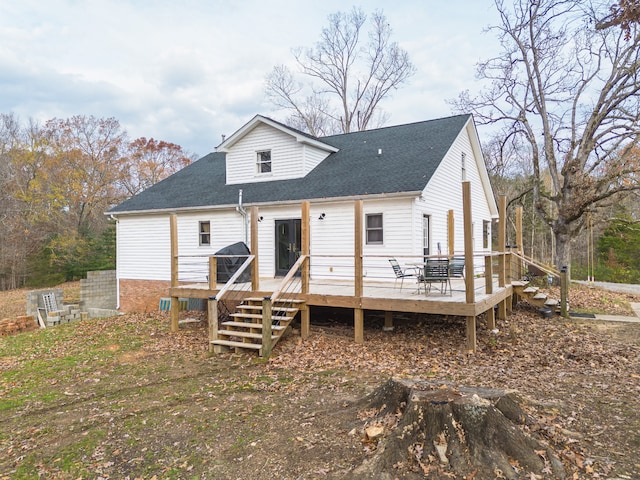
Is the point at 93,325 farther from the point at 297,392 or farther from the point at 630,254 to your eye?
the point at 630,254

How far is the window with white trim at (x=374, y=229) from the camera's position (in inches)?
455

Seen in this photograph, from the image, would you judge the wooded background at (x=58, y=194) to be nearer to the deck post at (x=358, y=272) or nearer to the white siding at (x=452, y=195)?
the white siding at (x=452, y=195)

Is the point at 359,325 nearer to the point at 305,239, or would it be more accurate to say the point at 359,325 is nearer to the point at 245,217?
the point at 305,239

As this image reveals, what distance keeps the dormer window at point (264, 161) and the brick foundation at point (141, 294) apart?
5572 mm

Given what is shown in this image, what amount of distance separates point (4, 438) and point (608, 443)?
6.48 metres

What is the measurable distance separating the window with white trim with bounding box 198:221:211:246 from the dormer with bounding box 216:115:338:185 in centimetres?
187

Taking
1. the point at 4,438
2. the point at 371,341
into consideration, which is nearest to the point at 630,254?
the point at 371,341

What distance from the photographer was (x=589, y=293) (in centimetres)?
1492

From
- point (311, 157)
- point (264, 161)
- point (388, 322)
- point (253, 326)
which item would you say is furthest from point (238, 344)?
point (264, 161)

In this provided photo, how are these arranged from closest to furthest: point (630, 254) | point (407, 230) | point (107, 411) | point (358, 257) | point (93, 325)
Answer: point (107, 411), point (358, 257), point (407, 230), point (93, 325), point (630, 254)

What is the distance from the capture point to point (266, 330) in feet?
25.3

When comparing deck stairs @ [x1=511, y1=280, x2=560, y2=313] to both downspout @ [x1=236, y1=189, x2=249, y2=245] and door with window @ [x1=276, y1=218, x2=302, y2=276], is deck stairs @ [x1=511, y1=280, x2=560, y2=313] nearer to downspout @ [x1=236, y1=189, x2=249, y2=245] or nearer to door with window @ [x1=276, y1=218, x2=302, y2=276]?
door with window @ [x1=276, y1=218, x2=302, y2=276]

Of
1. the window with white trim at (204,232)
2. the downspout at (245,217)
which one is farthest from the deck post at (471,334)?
the window with white trim at (204,232)

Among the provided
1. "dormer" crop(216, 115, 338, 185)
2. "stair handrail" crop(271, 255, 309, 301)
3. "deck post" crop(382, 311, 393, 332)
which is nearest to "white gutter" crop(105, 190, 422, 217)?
"dormer" crop(216, 115, 338, 185)
